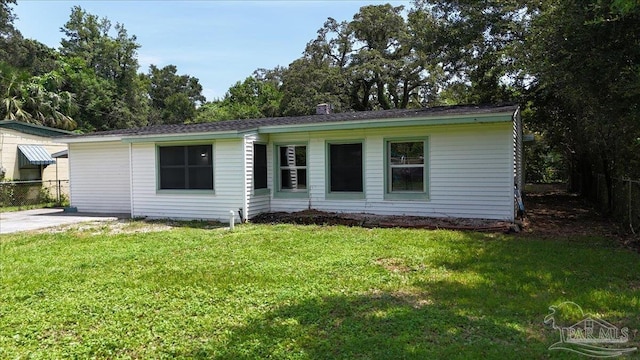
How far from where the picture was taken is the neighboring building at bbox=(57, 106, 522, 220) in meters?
9.46

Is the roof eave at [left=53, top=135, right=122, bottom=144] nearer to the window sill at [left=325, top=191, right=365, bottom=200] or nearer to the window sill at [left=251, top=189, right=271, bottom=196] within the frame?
the window sill at [left=251, top=189, right=271, bottom=196]

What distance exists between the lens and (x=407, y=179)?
410 inches

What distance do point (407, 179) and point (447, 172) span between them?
1.02 meters

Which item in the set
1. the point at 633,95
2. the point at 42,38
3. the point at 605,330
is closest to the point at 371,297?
the point at 605,330

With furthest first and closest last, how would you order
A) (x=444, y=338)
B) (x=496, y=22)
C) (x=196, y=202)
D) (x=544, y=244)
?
(x=496, y=22) → (x=196, y=202) → (x=544, y=244) → (x=444, y=338)

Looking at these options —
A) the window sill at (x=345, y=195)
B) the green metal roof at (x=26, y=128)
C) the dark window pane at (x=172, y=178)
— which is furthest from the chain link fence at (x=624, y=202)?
the green metal roof at (x=26, y=128)

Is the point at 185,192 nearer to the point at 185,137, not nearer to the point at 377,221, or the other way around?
the point at 185,137

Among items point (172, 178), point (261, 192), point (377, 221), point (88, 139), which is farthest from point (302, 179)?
point (88, 139)

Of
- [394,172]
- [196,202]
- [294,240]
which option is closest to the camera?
[294,240]

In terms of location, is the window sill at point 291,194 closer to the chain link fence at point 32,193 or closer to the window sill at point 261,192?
the window sill at point 261,192

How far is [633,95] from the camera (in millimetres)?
6801

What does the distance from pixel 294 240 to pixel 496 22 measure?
1302cm

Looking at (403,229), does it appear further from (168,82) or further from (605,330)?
A: (168,82)

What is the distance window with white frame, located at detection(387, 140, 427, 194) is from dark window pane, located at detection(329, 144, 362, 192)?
79 centimetres
